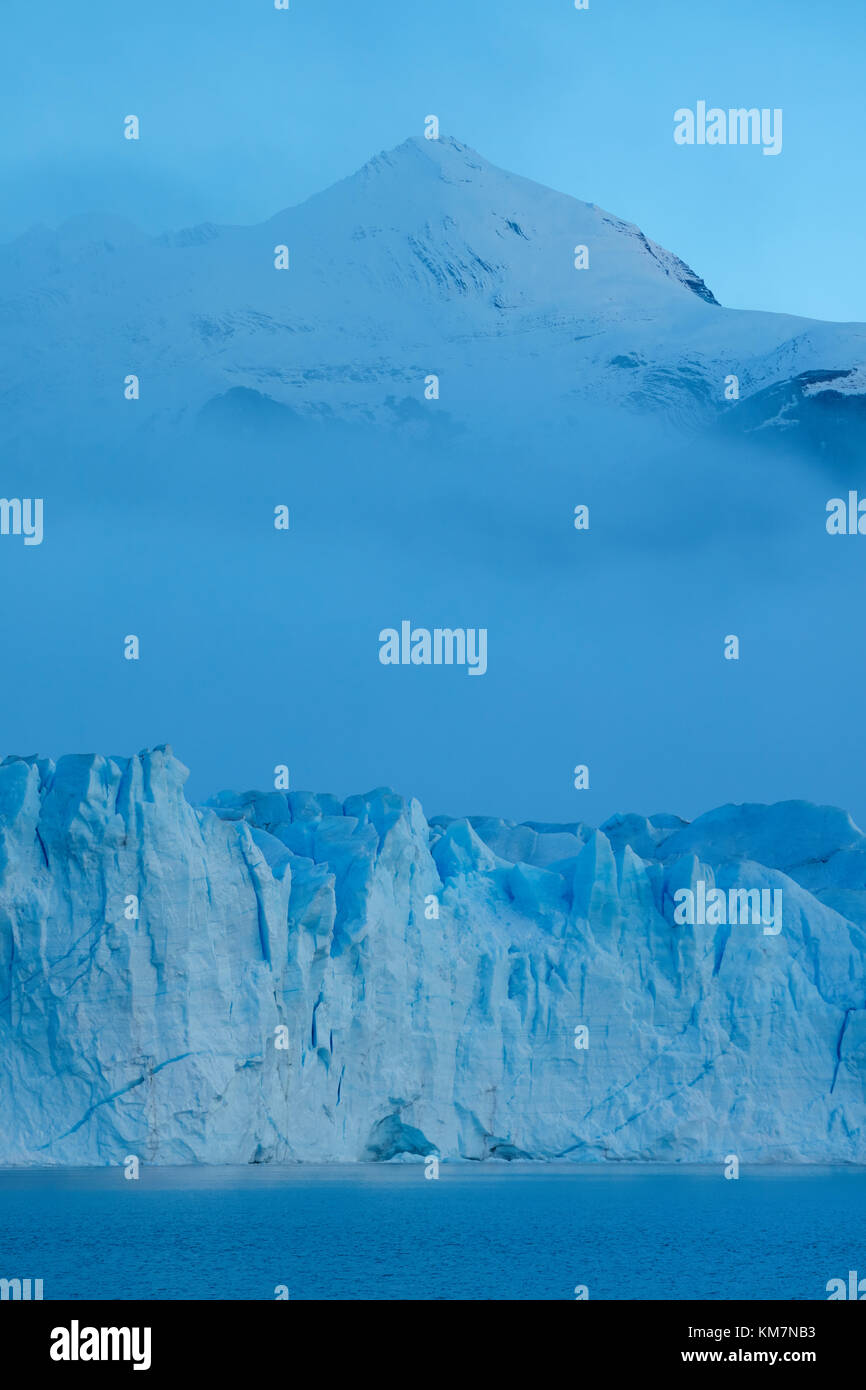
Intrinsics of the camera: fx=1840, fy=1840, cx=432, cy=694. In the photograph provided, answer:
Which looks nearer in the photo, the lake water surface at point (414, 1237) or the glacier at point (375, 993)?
the lake water surface at point (414, 1237)

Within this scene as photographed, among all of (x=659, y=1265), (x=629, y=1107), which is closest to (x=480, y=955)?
(x=629, y=1107)

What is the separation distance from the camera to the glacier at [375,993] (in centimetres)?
2941

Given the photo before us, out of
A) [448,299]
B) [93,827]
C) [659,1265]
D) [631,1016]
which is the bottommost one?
[659,1265]

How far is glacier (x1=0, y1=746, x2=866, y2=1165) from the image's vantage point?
29406 millimetres

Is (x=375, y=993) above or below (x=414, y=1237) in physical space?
above

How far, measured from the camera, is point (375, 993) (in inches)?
1286

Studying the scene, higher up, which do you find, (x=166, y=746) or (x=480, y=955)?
(x=166, y=746)

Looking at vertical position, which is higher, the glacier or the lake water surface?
the glacier

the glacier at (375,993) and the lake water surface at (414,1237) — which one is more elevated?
the glacier at (375,993)

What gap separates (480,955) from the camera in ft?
112

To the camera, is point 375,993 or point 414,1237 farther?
point 375,993

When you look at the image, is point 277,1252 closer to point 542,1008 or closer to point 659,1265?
point 659,1265

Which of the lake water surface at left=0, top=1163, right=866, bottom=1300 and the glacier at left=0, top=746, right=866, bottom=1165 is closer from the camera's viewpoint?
the lake water surface at left=0, top=1163, right=866, bottom=1300

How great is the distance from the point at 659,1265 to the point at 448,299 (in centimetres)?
6221
